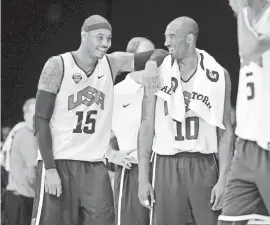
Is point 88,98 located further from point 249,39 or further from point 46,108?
point 249,39

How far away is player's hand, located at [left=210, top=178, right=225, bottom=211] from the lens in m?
4.15

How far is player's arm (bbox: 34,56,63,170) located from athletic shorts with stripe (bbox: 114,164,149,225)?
95 centimetres

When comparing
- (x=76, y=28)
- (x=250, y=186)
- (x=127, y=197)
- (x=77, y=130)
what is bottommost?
(x=127, y=197)

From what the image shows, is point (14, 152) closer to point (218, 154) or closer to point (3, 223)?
point (3, 223)

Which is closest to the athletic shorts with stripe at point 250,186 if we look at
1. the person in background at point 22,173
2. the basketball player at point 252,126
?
the basketball player at point 252,126

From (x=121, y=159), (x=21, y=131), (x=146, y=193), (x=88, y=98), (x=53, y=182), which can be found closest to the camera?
(x=146, y=193)

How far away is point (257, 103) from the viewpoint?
3.12 m

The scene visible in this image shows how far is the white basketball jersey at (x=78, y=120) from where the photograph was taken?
15.0 ft

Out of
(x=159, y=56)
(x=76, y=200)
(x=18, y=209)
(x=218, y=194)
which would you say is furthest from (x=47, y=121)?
(x=18, y=209)

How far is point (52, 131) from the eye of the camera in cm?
458

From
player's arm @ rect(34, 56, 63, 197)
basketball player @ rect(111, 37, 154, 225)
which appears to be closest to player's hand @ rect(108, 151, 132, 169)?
basketball player @ rect(111, 37, 154, 225)

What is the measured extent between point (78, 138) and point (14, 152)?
2896 mm

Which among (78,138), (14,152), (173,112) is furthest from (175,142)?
(14,152)

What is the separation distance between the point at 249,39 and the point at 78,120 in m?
1.77
